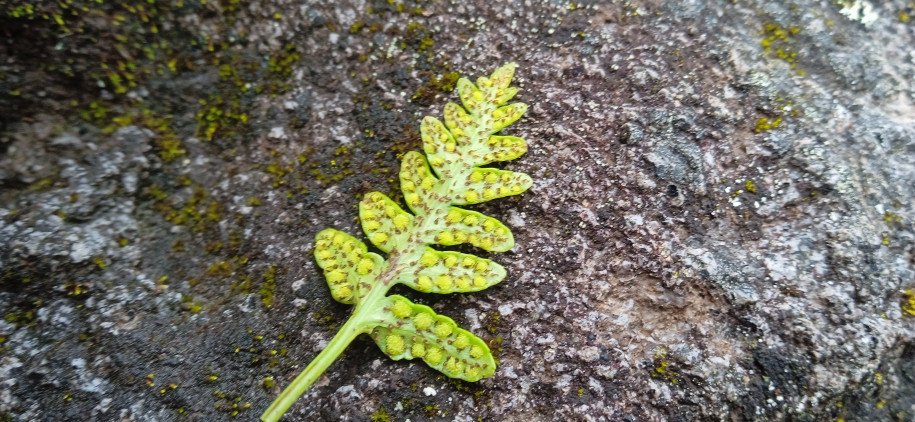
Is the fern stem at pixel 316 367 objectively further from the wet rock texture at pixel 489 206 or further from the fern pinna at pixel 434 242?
the wet rock texture at pixel 489 206

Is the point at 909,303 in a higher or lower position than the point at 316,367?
lower

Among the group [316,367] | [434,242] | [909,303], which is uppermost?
[434,242]

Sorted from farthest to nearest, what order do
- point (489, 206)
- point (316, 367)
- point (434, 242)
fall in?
point (489, 206) → point (434, 242) → point (316, 367)

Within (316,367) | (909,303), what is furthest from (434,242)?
(909,303)

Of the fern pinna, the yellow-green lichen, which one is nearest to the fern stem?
the fern pinna

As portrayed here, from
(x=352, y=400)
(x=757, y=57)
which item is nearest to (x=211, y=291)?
(x=352, y=400)

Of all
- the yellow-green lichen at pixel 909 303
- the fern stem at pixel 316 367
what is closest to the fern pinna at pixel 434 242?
the fern stem at pixel 316 367

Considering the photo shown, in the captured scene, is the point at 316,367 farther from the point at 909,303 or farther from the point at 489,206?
the point at 909,303

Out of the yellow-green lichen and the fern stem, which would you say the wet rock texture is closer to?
the yellow-green lichen
